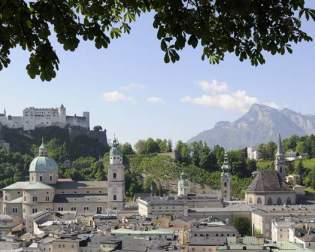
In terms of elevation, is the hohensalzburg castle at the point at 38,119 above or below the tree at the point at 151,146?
above

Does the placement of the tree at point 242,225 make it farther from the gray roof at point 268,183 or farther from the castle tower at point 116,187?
the castle tower at point 116,187

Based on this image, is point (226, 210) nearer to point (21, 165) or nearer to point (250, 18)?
point (21, 165)

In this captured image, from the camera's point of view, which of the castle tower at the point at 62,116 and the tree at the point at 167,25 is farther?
the castle tower at the point at 62,116

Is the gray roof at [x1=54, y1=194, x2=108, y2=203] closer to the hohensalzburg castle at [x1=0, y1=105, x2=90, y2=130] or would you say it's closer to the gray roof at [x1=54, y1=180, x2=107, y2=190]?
the gray roof at [x1=54, y1=180, x2=107, y2=190]

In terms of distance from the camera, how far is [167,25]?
6410mm

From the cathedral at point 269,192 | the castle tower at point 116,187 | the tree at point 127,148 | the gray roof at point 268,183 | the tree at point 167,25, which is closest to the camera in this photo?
the tree at point 167,25

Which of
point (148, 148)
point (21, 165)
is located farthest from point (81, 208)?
point (148, 148)

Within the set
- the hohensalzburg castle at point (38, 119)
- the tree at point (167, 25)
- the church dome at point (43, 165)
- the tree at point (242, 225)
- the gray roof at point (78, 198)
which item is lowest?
the tree at point (242, 225)

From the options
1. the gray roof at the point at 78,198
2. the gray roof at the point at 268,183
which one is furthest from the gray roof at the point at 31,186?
the gray roof at the point at 268,183

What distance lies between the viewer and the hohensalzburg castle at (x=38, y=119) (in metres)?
102

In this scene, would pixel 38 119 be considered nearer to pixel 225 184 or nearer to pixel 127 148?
pixel 127 148

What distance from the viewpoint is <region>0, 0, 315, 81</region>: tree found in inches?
238

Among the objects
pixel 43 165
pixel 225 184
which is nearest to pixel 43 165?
pixel 43 165

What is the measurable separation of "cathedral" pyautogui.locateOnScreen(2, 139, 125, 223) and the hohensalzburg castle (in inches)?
1213
